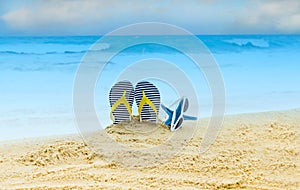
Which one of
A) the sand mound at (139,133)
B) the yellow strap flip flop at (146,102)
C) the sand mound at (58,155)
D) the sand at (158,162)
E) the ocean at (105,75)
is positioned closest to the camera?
the sand at (158,162)

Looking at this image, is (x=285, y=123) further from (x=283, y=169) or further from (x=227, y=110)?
(x=283, y=169)

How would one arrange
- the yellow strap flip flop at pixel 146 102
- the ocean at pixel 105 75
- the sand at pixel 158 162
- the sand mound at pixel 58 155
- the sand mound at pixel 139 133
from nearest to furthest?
the sand at pixel 158 162 < the sand mound at pixel 58 155 < the sand mound at pixel 139 133 < the yellow strap flip flop at pixel 146 102 < the ocean at pixel 105 75

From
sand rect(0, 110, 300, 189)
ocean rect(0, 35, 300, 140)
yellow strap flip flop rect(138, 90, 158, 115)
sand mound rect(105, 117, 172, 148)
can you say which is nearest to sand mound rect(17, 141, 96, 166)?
sand rect(0, 110, 300, 189)

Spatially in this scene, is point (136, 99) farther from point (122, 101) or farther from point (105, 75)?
point (105, 75)

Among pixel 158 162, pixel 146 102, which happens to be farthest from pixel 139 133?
pixel 158 162

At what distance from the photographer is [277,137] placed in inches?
80.0

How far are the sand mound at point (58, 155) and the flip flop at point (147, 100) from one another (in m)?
0.47

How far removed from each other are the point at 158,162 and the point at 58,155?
452 mm

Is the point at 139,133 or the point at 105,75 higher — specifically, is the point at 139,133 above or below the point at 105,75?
below

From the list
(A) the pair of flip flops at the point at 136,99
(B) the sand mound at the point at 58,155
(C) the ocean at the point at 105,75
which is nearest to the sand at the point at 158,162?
(B) the sand mound at the point at 58,155

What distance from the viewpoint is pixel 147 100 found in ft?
7.28

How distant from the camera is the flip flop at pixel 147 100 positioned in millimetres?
2219

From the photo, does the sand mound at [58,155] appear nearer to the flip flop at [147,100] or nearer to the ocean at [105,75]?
the ocean at [105,75]

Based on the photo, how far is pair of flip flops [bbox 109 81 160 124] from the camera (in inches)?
87.4
